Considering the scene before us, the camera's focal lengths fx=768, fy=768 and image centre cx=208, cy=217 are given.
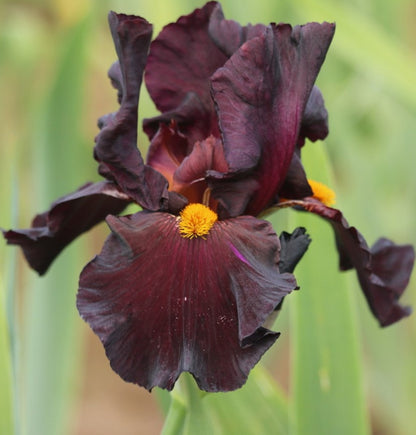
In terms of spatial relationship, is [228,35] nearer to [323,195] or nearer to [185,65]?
[185,65]

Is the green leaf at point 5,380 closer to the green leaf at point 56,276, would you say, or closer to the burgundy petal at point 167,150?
the burgundy petal at point 167,150

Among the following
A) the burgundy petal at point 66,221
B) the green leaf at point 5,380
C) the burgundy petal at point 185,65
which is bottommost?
the green leaf at point 5,380

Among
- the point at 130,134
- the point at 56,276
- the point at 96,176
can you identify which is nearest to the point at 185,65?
the point at 130,134

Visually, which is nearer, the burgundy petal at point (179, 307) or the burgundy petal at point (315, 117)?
the burgundy petal at point (179, 307)

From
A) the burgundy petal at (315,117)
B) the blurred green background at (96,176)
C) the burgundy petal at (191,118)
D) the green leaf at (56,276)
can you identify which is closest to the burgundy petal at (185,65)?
the burgundy petal at (191,118)

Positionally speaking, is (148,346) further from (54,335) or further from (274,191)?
(54,335)

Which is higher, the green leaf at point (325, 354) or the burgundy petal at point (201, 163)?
the burgundy petal at point (201, 163)
